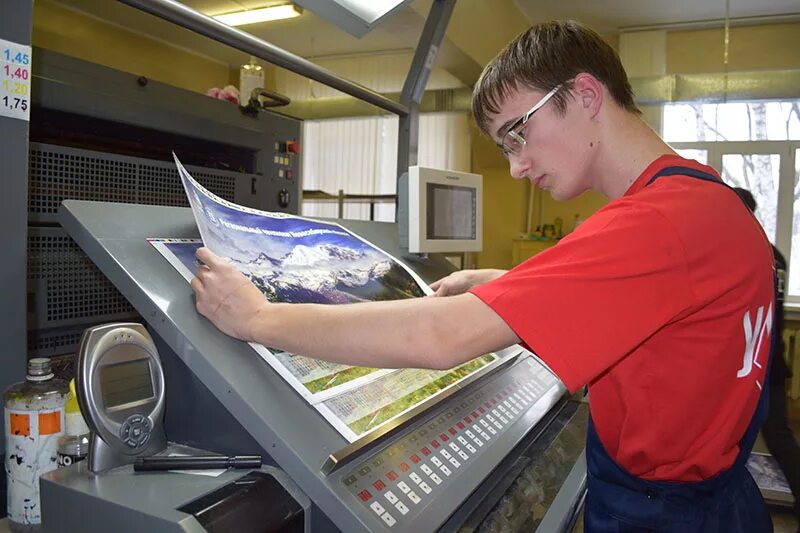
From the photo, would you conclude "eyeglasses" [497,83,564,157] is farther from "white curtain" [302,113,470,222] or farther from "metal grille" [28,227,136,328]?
"white curtain" [302,113,470,222]

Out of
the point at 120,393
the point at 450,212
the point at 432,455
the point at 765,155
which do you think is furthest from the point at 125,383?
the point at 765,155

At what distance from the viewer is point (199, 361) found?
2.28 ft

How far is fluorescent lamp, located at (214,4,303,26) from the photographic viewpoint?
512cm

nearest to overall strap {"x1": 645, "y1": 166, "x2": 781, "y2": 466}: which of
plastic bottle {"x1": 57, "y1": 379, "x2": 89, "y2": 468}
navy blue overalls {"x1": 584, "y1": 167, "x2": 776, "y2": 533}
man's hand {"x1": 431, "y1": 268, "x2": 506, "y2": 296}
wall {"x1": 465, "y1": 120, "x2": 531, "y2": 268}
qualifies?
navy blue overalls {"x1": 584, "y1": 167, "x2": 776, "y2": 533}

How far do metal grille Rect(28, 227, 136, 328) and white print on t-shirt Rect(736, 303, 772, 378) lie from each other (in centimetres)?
97

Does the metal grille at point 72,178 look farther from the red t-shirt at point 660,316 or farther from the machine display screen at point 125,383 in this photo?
the red t-shirt at point 660,316

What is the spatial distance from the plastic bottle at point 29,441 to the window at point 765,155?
5.22 meters

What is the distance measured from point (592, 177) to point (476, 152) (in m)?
5.30

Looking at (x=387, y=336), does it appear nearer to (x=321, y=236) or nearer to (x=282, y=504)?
(x=282, y=504)

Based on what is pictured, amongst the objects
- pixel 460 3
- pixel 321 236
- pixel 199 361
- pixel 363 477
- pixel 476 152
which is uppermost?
pixel 460 3

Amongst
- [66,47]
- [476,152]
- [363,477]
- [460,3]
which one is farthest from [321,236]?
[66,47]

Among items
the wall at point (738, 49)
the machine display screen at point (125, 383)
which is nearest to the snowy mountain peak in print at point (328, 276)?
the machine display screen at point (125, 383)

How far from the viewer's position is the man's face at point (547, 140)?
0.85 meters

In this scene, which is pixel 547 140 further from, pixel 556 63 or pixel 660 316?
pixel 660 316
